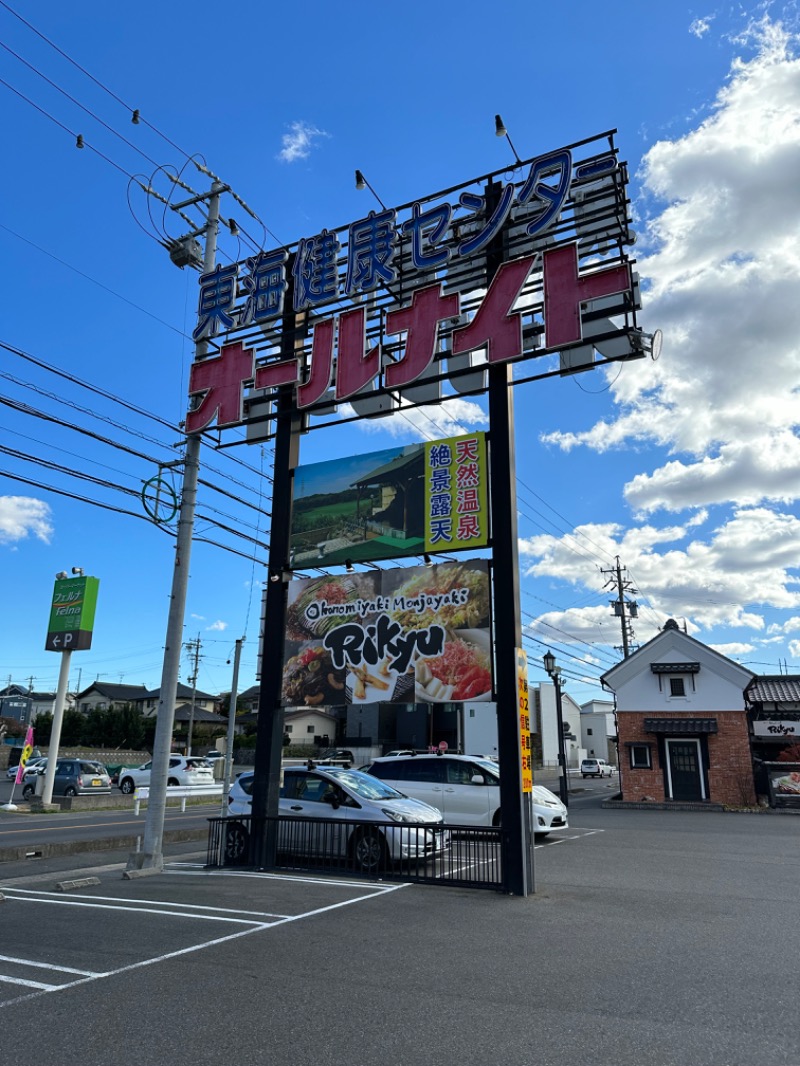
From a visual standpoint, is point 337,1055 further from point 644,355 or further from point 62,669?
point 62,669

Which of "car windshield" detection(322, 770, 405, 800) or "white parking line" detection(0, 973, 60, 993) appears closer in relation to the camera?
"white parking line" detection(0, 973, 60, 993)

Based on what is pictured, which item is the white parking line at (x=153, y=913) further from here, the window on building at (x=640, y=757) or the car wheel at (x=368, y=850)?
the window on building at (x=640, y=757)

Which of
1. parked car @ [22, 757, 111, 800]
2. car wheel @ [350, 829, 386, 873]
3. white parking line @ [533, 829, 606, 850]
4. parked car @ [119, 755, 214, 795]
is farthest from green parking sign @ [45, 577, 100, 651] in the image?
car wheel @ [350, 829, 386, 873]

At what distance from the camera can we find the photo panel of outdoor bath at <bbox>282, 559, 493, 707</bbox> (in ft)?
32.8

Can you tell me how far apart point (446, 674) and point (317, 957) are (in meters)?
4.53

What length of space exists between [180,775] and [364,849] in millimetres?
21502

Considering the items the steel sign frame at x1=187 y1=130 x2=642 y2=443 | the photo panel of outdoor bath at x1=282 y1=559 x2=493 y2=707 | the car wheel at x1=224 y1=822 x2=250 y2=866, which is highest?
the steel sign frame at x1=187 y1=130 x2=642 y2=443

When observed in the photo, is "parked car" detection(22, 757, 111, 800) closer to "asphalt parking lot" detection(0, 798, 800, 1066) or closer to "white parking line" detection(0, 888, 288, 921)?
"asphalt parking lot" detection(0, 798, 800, 1066)

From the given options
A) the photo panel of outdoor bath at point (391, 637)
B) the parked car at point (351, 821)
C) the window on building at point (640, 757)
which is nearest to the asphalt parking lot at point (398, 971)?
the parked car at point (351, 821)

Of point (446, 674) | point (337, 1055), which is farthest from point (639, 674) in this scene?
point (337, 1055)

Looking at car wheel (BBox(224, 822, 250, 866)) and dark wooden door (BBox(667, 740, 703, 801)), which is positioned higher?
dark wooden door (BBox(667, 740, 703, 801))

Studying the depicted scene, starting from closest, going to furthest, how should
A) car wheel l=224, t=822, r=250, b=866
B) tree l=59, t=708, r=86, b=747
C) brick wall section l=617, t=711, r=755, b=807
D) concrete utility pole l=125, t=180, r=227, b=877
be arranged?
1. concrete utility pole l=125, t=180, r=227, b=877
2. car wheel l=224, t=822, r=250, b=866
3. brick wall section l=617, t=711, r=755, b=807
4. tree l=59, t=708, r=86, b=747

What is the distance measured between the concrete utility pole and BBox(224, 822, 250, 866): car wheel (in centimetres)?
98

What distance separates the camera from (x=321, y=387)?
1191 cm
